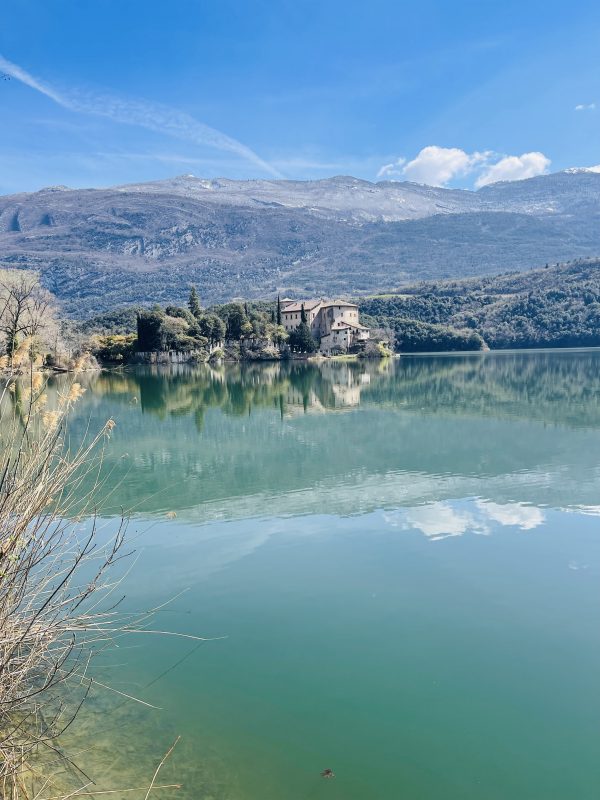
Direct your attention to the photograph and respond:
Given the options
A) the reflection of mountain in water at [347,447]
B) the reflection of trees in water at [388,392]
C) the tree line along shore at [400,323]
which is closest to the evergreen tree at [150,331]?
the tree line along shore at [400,323]

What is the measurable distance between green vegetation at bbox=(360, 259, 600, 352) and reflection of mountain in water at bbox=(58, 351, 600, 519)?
2393 inches

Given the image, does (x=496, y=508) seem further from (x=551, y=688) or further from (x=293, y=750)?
(x=293, y=750)

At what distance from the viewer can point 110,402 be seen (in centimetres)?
3447

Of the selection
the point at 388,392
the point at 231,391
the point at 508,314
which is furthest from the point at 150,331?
the point at 508,314

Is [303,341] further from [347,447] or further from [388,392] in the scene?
[347,447]

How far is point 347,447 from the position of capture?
2058cm

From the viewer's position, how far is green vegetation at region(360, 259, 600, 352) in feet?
329

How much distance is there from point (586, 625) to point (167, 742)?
5313 millimetres

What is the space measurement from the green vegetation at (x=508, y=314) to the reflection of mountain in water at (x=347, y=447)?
199 feet

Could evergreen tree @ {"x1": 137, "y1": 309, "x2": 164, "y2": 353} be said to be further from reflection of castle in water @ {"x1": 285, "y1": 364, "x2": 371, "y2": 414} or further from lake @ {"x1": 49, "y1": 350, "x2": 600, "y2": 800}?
lake @ {"x1": 49, "y1": 350, "x2": 600, "y2": 800}

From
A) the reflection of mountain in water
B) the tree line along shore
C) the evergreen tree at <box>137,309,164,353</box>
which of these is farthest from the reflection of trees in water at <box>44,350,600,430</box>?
the evergreen tree at <box>137,309,164,353</box>

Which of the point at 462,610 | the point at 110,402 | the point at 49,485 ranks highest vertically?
the point at 49,485

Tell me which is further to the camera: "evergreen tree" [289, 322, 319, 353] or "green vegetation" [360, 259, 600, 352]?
"green vegetation" [360, 259, 600, 352]

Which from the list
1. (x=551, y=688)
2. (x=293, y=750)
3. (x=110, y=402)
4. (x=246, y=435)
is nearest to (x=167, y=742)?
(x=293, y=750)
